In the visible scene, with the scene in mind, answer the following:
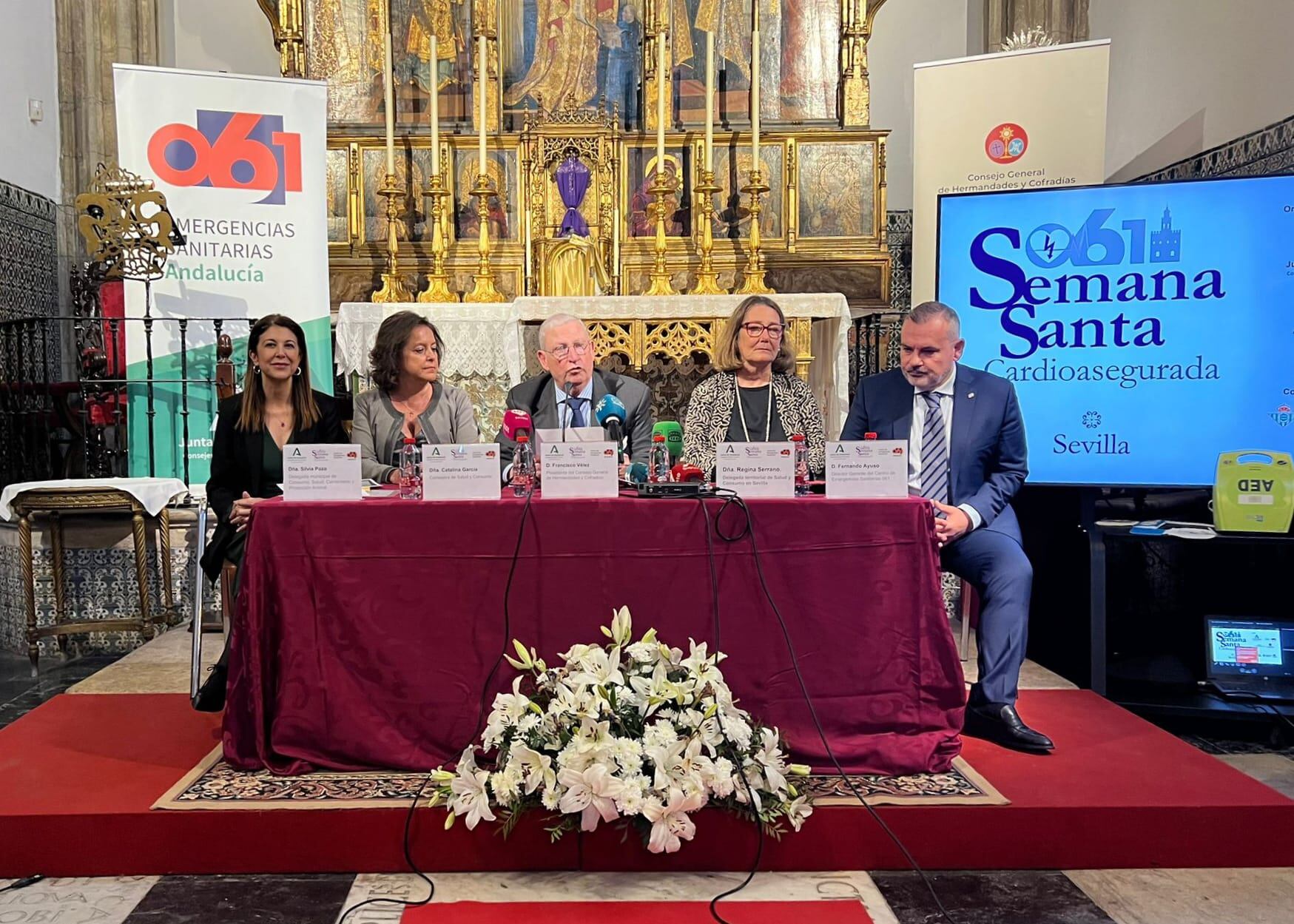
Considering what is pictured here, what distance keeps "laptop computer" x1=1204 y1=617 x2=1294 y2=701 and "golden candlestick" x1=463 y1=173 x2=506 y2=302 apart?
402cm

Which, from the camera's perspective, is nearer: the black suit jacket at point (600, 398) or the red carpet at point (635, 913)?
the red carpet at point (635, 913)

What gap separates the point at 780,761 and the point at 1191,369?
2323 millimetres

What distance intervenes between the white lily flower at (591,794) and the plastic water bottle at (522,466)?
2.68ft

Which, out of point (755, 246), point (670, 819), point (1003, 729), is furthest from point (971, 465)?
point (755, 246)

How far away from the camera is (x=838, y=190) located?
662 cm

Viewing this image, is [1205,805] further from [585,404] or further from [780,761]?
[585,404]

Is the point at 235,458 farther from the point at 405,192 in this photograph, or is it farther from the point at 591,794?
the point at 405,192

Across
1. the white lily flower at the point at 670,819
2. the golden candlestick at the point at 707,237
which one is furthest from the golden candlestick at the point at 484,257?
the white lily flower at the point at 670,819

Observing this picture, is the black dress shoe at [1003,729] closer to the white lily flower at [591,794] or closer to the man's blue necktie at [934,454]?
the man's blue necktie at [934,454]

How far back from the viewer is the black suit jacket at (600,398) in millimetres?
3727

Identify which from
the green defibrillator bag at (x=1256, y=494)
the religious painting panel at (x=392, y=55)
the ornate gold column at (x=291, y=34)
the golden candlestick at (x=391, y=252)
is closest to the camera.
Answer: the green defibrillator bag at (x=1256, y=494)

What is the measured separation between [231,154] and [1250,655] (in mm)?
4989

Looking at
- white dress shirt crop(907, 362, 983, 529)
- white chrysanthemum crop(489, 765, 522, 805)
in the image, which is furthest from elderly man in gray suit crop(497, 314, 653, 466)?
white chrysanthemum crop(489, 765, 522, 805)

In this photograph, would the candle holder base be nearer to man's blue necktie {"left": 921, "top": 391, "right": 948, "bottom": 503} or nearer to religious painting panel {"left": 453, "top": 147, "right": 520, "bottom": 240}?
religious painting panel {"left": 453, "top": 147, "right": 520, "bottom": 240}
